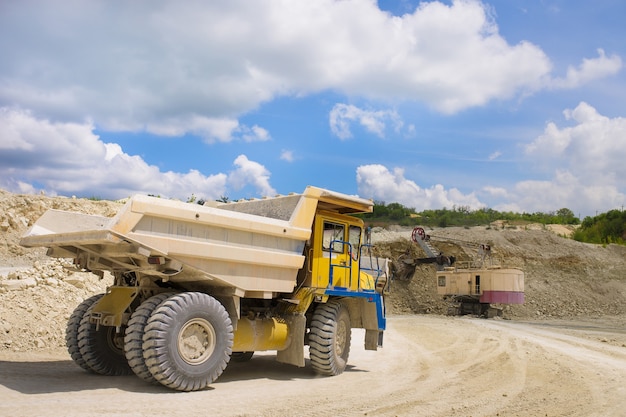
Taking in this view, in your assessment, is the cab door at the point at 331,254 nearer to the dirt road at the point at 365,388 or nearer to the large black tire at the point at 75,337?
the dirt road at the point at 365,388

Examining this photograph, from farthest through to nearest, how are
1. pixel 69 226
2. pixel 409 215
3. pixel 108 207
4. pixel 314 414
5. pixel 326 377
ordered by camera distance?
pixel 409 215 < pixel 108 207 < pixel 326 377 < pixel 69 226 < pixel 314 414

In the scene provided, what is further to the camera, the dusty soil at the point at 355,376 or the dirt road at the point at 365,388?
the dusty soil at the point at 355,376

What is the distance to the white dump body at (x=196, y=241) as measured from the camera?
26.7 ft

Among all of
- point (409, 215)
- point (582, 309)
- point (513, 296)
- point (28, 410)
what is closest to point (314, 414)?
point (28, 410)

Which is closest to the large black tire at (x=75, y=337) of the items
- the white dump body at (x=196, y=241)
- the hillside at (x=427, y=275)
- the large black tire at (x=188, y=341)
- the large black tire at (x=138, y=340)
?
the white dump body at (x=196, y=241)

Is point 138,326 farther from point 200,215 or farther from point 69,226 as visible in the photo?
point 69,226

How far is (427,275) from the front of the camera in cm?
3725

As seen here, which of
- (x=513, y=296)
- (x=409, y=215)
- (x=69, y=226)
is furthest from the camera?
(x=409, y=215)

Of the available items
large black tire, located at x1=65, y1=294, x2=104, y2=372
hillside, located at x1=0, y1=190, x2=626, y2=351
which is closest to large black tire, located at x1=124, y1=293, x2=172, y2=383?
large black tire, located at x1=65, y1=294, x2=104, y2=372

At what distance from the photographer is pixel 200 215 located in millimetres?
8711

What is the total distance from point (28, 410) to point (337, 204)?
635 centimetres

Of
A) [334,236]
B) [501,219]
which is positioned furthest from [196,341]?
[501,219]

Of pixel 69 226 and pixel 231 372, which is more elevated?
pixel 69 226

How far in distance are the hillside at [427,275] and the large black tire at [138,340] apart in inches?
216
